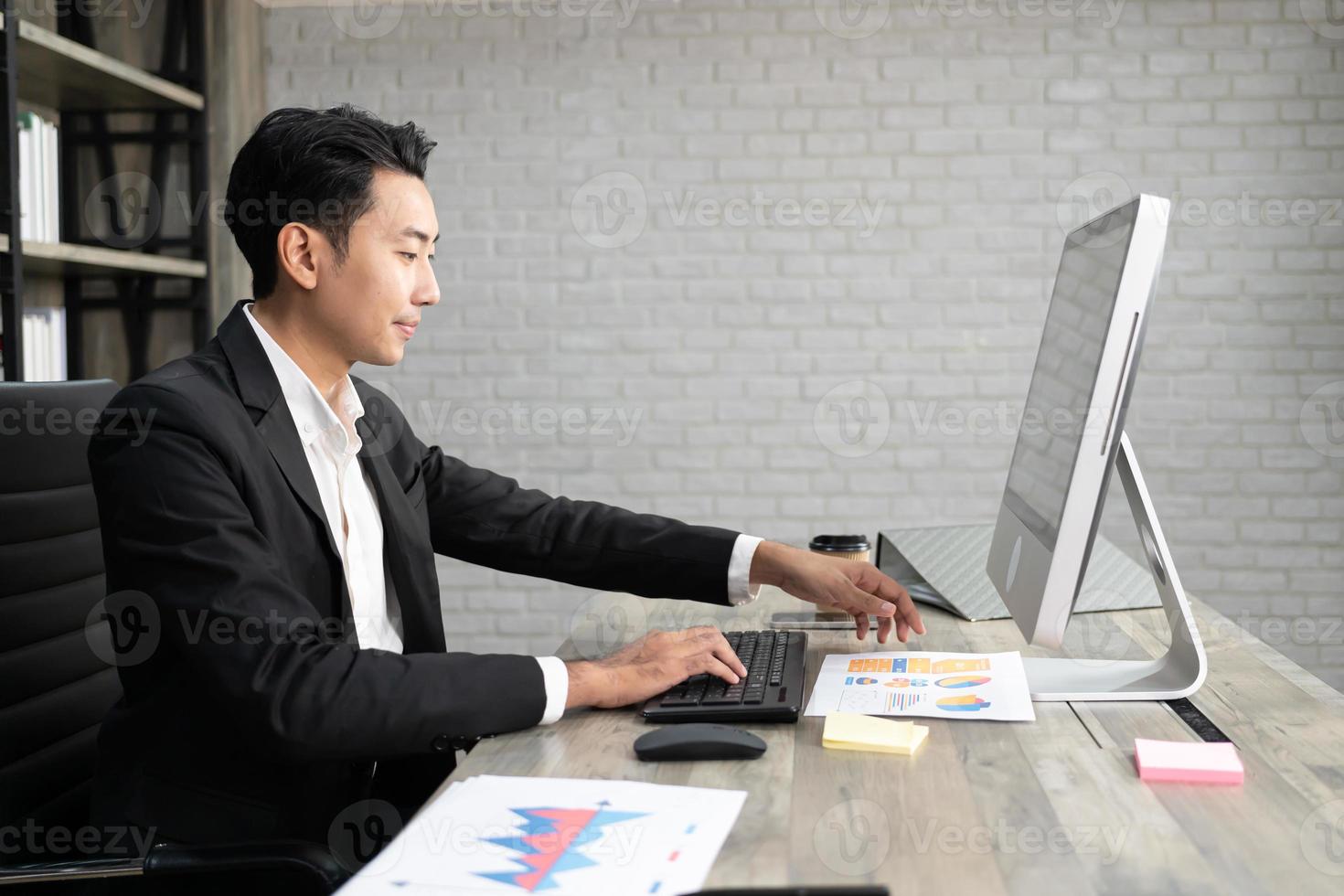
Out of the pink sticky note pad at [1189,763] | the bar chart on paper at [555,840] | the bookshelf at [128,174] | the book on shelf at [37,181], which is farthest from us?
the bookshelf at [128,174]

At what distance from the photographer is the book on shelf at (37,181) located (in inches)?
115

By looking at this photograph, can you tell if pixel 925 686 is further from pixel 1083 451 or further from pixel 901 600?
pixel 1083 451

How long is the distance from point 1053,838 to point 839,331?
3.13 m

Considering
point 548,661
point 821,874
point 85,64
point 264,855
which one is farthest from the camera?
point 85,64

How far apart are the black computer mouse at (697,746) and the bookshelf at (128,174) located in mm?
2638

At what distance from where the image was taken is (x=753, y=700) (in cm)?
132

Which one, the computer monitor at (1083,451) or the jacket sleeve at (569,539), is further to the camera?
the jacket sleeve at (569,539)

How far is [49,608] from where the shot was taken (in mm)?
1574

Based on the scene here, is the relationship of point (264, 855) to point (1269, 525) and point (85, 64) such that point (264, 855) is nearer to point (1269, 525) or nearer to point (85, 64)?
point (85, 64)

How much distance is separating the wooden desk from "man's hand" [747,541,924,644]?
0.30 metres

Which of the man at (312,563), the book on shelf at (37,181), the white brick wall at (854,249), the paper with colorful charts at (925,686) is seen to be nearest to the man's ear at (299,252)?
the man at (312,563)

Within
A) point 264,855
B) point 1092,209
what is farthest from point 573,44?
point 264,855

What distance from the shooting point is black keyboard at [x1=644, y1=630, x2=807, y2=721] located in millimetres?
1290

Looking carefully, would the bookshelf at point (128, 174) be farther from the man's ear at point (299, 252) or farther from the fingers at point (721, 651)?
the fingers at point (721, 651)
